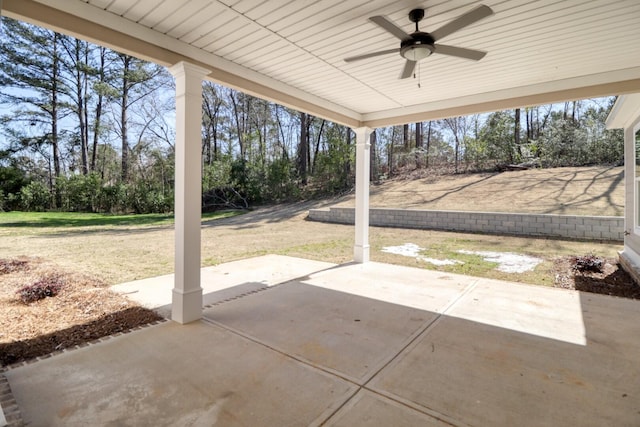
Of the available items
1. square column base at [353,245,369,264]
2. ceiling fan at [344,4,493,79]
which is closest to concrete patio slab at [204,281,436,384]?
square column base at [353,245,369,264]

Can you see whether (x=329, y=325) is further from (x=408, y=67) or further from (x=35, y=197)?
(x=35, y=197)

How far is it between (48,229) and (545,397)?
12.8 meters

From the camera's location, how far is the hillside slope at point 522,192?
28.8ft

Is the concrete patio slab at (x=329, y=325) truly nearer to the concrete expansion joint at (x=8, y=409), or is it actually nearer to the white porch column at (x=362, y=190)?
the concrete expansion joint at (x=8, y=409)

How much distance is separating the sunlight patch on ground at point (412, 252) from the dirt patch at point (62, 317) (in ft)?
15.5

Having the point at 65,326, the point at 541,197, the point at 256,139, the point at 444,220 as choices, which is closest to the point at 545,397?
the point at 65,326

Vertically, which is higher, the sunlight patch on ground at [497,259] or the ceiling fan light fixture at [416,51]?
the ceiling fan light fixture at [416,51]

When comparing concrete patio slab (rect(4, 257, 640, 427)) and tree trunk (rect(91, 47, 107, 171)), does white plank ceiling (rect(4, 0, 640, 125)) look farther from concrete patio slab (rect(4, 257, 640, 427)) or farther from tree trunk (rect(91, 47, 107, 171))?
tree trunk (rect(91, 47, 107, 171))

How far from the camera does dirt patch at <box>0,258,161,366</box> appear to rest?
261 centimetres

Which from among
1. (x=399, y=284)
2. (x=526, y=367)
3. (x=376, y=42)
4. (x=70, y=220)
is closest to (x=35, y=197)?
(x=70, y=220)

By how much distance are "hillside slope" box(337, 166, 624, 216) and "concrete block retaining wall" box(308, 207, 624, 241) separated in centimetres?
63

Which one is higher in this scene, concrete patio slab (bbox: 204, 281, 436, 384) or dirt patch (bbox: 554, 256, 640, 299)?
dirt patch (bbox: 554, 256, 640, 299)

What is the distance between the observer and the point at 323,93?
14.7ft

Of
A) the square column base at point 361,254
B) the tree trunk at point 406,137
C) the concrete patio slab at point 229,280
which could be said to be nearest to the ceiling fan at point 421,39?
the concrete patio slab at point 229,280
